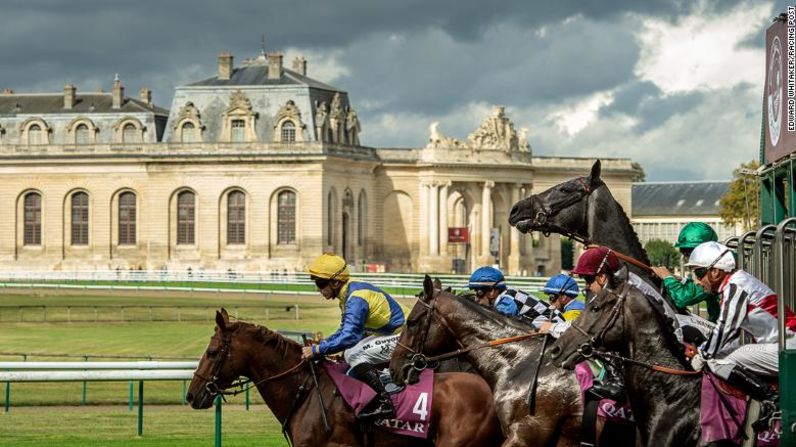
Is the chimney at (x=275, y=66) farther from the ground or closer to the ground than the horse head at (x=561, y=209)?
farther from the ground

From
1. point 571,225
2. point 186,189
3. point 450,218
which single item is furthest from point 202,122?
point 571,225

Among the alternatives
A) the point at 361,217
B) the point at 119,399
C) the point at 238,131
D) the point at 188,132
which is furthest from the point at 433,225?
the point at 119,399

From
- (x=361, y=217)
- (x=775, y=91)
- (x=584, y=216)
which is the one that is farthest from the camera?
(x=361, y=217)

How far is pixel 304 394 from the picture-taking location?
1314cm

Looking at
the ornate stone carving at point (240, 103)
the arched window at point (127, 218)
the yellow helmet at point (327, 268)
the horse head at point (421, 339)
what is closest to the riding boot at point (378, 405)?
the horse head at point (421, 339)

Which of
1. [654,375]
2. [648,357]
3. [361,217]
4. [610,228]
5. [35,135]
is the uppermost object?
[35,135]

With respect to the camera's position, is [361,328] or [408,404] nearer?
[408,404]

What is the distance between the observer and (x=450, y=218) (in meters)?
98.9

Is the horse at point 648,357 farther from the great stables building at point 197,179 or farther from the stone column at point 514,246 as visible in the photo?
the stone column at point 514,246

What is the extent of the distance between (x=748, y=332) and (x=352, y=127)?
3174 inches

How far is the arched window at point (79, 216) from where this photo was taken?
88.2m

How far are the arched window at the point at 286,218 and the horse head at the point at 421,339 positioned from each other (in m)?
72.8

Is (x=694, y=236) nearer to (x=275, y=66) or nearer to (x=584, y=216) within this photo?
(x=584, y=216)

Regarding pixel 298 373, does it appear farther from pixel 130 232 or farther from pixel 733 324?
pixel 130 232
